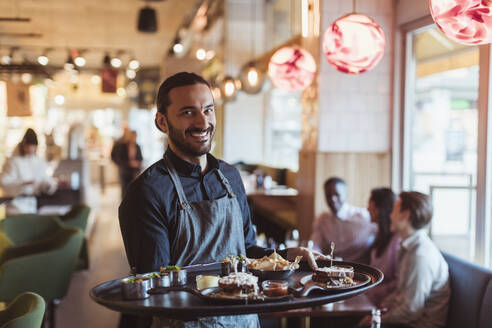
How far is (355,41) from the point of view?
345cm

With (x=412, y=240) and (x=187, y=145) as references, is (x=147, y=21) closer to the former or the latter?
(x=412, y=240)

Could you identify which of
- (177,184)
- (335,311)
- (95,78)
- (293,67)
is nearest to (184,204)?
(177,184)

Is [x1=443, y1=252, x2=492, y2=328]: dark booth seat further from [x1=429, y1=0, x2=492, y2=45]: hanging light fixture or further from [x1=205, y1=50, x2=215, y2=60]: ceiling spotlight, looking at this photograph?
[x1=205, y1=50, x2=215, y2=60]: ceiling spotlight

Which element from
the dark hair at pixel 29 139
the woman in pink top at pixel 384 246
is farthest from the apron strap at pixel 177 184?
the dark hair at pixel 29 139

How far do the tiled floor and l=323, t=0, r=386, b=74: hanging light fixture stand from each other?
3336 millimetres

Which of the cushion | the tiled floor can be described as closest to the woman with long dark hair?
the tiled floor

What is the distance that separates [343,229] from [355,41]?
6.10 ft

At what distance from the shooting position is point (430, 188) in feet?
16.4

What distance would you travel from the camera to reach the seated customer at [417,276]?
337cm

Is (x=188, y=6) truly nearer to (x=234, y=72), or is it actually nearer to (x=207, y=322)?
(x=234, y=72)

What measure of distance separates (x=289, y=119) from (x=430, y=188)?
562 cm

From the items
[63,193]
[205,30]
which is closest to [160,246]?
[63,193]

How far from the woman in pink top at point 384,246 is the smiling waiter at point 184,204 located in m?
2.15

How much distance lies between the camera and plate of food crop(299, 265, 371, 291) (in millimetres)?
1789
